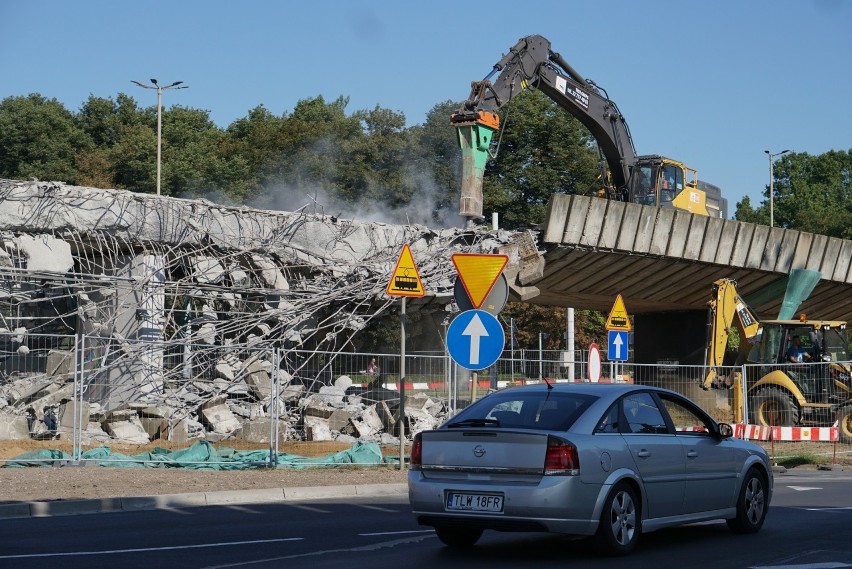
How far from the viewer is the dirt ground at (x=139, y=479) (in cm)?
1332

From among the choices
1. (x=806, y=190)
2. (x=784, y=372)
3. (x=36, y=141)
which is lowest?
(x=784, y=372)

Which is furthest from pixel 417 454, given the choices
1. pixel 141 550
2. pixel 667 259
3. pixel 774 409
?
pixel 667 259

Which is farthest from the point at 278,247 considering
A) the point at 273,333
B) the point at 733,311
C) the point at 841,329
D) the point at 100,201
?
the point at 841,329

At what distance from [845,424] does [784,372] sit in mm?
1705

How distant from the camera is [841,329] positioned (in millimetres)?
28266

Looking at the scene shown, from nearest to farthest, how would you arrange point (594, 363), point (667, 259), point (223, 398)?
point (594, 363)
point (223, 398)
point (667, 259)

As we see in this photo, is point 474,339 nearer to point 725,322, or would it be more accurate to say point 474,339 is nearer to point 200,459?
point 200,459

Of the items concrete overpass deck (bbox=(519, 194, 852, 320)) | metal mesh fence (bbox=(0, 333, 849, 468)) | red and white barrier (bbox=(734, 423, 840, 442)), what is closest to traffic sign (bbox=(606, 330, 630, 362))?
metal mesh fence (bbox=(0, 333, 849, 468))

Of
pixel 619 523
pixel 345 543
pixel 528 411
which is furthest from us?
pixel 345 543

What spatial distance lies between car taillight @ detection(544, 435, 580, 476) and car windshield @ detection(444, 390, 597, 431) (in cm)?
28

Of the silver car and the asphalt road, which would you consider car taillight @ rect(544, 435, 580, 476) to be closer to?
the silver car

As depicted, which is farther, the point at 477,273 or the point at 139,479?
the point at 477,273

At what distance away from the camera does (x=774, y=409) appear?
25344 mm

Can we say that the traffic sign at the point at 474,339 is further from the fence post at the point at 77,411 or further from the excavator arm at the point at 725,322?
the excavator arm at the point at 725,322
